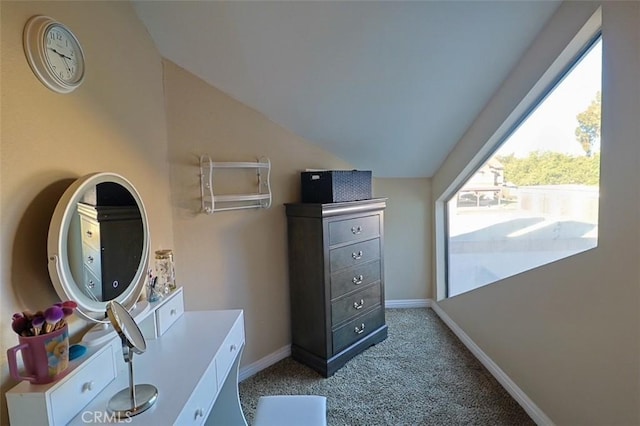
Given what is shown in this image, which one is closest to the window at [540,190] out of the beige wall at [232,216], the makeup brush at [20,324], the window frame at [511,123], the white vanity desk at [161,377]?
the window frame at [511,123]

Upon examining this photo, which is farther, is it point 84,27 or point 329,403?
point 329,403

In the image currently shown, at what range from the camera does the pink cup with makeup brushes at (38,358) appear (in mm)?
917

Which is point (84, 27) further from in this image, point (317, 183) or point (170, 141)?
point (317, 183)

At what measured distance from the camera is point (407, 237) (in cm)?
365

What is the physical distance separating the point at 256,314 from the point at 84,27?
1968 mm

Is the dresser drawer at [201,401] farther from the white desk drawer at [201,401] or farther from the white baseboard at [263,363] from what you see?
the white baseboard at [263,363]

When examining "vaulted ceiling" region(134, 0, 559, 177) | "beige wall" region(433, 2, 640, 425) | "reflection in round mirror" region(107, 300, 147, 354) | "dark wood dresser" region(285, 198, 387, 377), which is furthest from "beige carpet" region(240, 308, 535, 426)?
"vaulted ceiling" region(134, 0, 559, 177)

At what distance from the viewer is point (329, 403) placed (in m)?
2.16

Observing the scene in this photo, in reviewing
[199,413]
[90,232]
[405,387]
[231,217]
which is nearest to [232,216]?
[231,217]

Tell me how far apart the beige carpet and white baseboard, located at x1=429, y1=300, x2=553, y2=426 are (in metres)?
0.03

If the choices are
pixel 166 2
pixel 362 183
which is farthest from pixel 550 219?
pixel 166 2

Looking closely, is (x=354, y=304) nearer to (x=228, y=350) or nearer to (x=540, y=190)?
(x=228, y=350)

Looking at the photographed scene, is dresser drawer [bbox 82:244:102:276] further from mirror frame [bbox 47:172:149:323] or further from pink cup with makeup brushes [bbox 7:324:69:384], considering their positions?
pink cup with makeup brushes [bbox 7:324:69:384]

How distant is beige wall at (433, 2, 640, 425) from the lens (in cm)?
132
